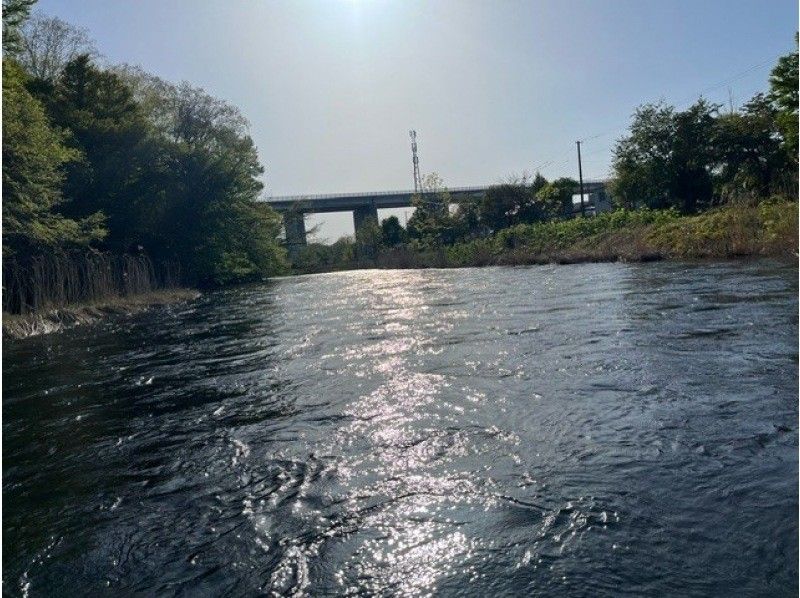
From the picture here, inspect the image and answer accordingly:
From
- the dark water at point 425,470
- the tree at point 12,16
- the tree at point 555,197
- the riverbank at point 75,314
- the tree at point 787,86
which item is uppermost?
the tree at point 12,16

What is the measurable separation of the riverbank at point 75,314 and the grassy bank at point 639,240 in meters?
15.6

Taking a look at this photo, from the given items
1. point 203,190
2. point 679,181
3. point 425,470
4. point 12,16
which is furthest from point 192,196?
point 425,470

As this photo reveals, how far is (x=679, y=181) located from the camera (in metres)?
30.5

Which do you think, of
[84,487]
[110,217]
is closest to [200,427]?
[84,487]

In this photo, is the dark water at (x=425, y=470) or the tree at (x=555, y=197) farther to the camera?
the tree at (x=555, y=197)

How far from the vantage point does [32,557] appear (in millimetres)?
2678

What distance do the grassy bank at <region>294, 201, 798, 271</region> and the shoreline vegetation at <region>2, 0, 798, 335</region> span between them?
72 millimetres

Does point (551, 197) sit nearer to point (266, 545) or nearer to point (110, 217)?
point (110, 217)

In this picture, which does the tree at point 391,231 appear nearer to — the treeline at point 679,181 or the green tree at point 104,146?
the treeline at point 679,181

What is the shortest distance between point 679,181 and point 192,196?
896 inches

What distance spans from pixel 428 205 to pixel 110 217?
30.7 m

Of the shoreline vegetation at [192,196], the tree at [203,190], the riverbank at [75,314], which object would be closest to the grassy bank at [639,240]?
the shoreline vegetation at [192,196]

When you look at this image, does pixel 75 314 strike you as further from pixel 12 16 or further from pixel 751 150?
pixel 751 150

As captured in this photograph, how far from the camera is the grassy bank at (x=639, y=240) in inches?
664
